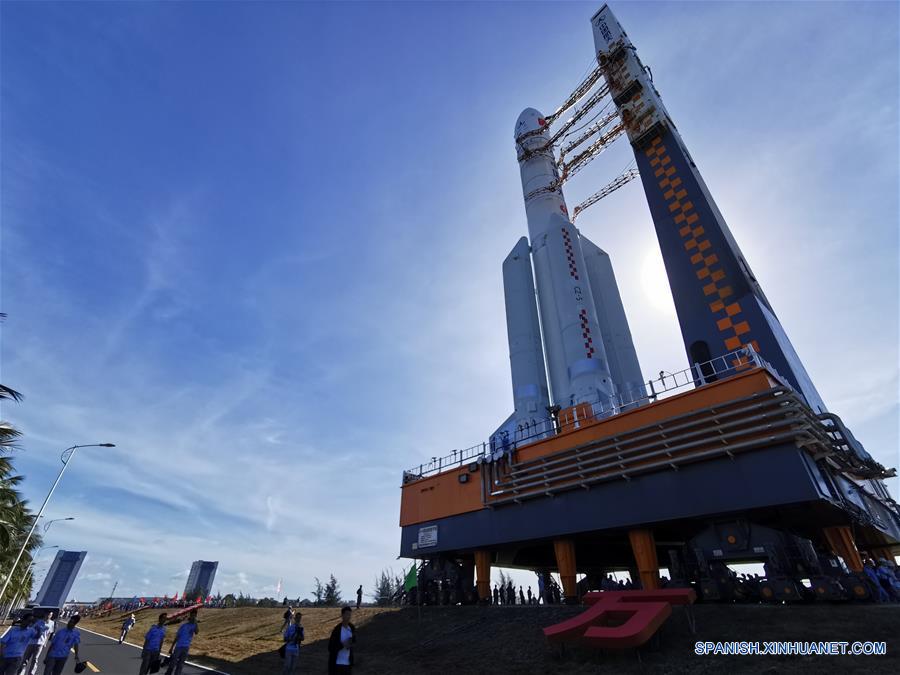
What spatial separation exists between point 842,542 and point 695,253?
1562cm

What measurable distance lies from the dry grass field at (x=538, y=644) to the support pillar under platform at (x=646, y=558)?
3585 mm

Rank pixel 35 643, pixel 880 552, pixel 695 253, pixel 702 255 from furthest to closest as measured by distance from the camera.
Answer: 1. pixel 695 253
2. pixel 702 255
3. pixel 880 552
4. pixel 35 643

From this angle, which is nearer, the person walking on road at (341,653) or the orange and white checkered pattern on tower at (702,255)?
the person walking on road at (341,653)

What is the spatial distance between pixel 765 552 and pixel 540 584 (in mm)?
19152

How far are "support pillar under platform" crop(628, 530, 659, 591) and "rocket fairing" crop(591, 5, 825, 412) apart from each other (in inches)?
350

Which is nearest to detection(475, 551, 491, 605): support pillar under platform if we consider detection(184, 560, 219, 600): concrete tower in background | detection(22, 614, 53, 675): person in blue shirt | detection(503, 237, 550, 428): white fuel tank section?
detection(503, 237, 550, 428): white fuel tank section

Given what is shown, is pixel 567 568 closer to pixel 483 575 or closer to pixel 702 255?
pixel 483 575

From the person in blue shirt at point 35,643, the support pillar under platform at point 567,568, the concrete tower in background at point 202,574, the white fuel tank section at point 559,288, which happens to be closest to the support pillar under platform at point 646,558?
the support pillar under platform at point 567,568

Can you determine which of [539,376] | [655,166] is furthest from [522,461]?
[655,166]

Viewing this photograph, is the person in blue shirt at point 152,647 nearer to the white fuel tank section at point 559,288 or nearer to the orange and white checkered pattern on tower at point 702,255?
the white fuel tank section at point 559,288

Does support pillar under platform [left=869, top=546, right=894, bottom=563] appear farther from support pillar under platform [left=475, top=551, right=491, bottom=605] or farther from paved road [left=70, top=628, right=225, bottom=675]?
paved road [left=70, top=628, right=225, bottom=675]

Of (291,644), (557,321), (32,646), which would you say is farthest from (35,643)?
(557,321)

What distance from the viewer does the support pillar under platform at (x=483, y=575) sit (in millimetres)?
22672

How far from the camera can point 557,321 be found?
2922cm
